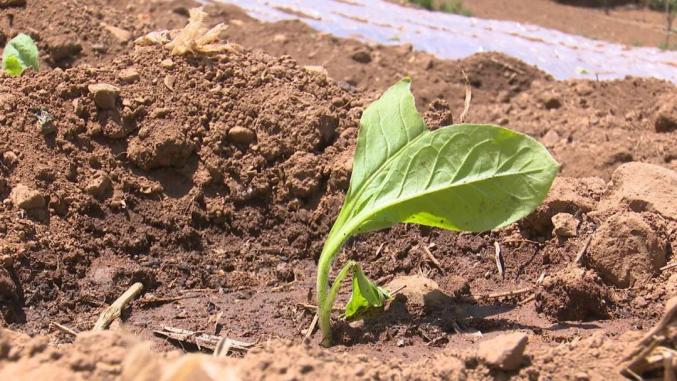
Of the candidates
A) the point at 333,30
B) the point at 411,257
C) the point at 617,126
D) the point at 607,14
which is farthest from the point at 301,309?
Result: the point at 607,14

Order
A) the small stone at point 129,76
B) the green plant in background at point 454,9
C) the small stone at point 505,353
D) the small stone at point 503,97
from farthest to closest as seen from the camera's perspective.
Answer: the green plant in background at point 454,9
the small stone at point 503,97
the small stone at point 129,76
the small stone at point 505,353

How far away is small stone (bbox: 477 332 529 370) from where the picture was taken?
172 centimetres

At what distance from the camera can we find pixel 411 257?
2.76 meters

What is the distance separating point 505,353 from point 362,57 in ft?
12.5

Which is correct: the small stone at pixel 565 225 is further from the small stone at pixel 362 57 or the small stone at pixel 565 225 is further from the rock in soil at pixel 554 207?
the small stone at pixel 362 57

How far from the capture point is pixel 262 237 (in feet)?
9.62

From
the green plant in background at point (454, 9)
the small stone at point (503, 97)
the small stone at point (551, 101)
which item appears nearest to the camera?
the small stone at point (551, 101)

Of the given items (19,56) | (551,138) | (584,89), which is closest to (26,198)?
(19,56)

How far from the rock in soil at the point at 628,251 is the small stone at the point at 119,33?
286 centimetres

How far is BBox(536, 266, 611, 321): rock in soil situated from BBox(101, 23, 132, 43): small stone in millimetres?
2886

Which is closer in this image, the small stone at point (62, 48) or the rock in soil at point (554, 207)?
the rock in soil at point (554, 207)

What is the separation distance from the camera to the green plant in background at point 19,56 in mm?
3318

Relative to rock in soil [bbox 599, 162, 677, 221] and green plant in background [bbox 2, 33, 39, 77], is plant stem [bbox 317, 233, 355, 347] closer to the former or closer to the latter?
rock in soil [bbox 599, 162, 677, 221]

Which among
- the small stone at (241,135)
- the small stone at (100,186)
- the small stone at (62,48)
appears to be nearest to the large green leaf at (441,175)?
the small stone at (241,135)
